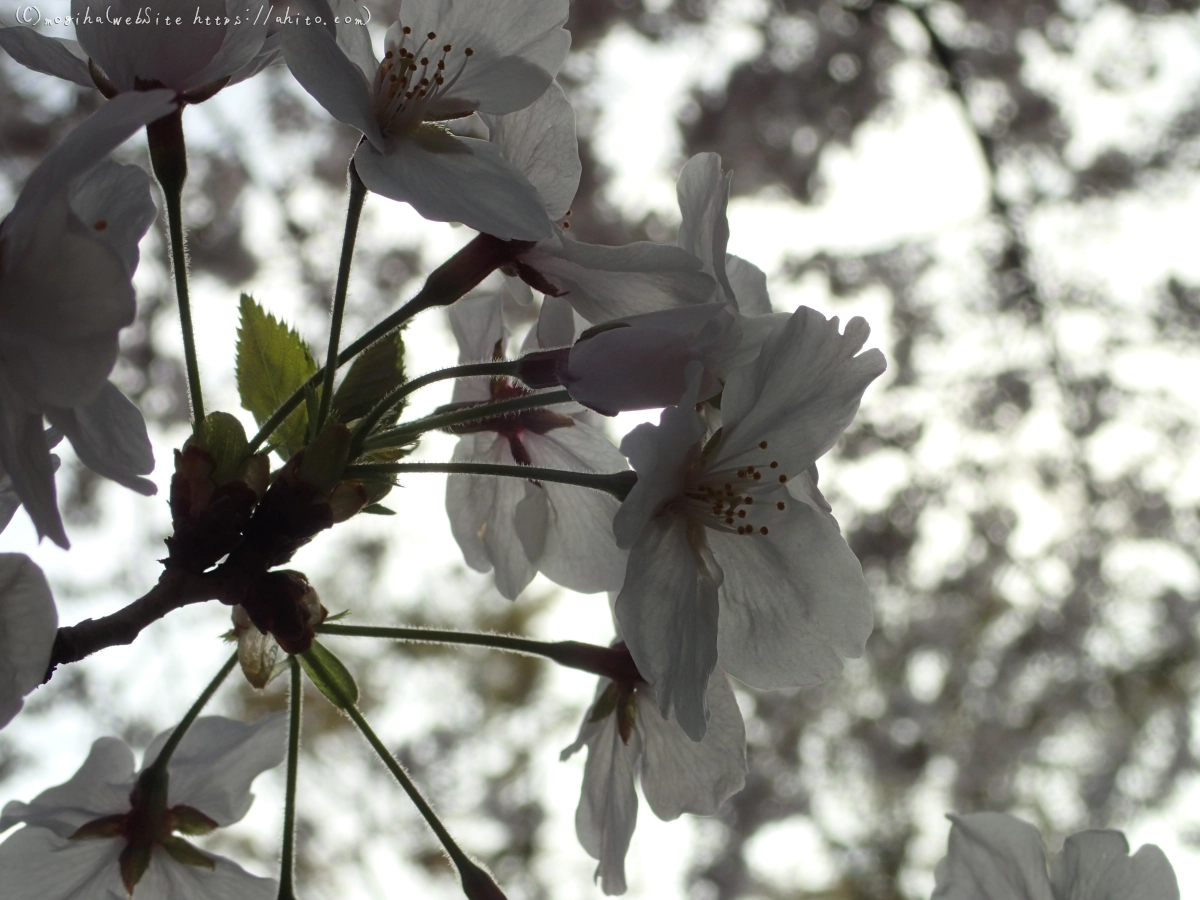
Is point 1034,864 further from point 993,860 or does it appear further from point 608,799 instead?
point 608,799

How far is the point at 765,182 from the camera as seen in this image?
7.61 metres

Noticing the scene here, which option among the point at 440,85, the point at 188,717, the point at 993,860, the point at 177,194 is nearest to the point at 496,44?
the point at 440,85

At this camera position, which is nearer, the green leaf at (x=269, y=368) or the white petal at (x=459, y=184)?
the white petal at (x=459, y=184)

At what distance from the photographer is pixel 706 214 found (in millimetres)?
943

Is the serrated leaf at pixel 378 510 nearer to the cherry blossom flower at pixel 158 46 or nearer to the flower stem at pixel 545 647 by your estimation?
the flower stem at pixel 545 647

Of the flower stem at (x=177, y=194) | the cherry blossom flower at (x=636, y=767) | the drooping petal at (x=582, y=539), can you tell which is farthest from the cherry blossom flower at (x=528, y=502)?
the flower stem at (x=177, y=194)

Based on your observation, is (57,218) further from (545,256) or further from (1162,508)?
(1162,508)

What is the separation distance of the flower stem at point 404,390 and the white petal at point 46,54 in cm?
42

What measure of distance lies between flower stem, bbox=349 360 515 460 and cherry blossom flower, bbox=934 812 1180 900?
0.70m

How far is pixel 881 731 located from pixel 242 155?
22.8 feet

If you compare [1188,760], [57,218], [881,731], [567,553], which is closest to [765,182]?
[881,731]

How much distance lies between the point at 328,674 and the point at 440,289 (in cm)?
38

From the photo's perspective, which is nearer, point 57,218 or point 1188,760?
point 57,218

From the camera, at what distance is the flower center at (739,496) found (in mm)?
Answer: 953
